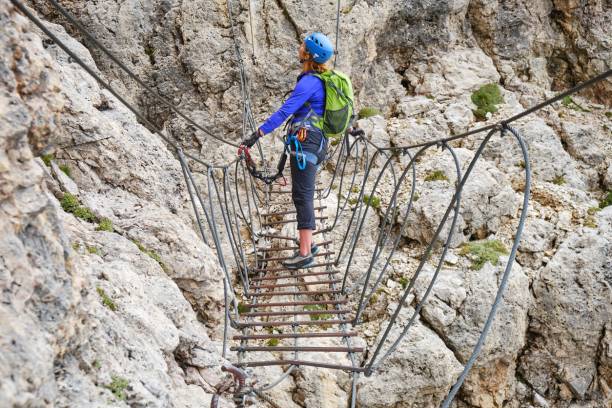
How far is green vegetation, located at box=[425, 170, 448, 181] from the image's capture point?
585 cm

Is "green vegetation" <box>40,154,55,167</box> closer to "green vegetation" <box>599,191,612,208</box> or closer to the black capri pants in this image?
the black capri pants

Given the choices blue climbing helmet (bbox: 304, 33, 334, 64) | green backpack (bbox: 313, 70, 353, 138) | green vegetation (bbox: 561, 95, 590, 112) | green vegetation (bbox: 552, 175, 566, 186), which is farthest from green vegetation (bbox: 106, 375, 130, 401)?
green vegetation (bbox: 561, 95, 590, 112)

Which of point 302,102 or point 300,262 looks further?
point 300,262

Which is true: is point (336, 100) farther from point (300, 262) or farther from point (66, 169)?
point (66, 169)

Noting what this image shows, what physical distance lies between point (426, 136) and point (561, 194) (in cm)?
198

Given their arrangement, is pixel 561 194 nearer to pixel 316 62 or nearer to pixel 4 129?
pixel 316 62

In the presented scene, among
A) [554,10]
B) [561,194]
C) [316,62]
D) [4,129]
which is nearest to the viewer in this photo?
[4,129]

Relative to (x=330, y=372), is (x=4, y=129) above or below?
above

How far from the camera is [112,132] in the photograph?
355cm

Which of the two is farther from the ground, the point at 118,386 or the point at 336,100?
the point at 336,100

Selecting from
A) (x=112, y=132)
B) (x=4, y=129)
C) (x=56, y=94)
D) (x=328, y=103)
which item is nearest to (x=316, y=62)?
(x=328, y=103)

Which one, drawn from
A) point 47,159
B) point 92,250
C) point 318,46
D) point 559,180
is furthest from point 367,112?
point 92,250

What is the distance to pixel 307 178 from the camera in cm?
424

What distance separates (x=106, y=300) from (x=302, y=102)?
7.80 ft
